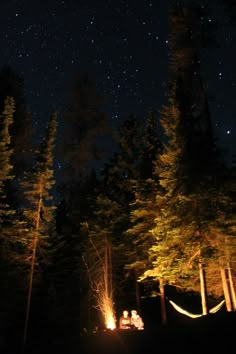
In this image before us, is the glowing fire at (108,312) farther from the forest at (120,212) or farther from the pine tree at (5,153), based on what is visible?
the pine tree at (5,153)

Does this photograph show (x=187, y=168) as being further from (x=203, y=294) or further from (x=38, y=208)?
(x=38, y=208)

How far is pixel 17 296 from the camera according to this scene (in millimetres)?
23375

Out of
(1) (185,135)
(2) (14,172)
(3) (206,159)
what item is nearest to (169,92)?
(1) (185,135)

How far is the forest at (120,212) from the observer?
17.4 m

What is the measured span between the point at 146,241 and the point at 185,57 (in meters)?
10.4

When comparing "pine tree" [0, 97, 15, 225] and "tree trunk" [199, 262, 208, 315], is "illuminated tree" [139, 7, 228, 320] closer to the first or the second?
"tree trunk" [199, 262, 208, 315]

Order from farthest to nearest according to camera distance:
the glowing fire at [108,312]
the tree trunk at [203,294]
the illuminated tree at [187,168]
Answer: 1. the glowing fire at [108,312]
2. the illuminated tree at [187,168]
3. the tree trunk at [203,294]

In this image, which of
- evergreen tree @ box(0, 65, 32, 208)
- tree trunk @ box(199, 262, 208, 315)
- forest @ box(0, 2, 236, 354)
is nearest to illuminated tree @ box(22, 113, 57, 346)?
forest @ box(0, 2, 236, 354)

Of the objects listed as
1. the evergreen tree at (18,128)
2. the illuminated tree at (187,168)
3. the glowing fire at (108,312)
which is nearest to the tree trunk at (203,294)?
the illuminated tree at (187,168)

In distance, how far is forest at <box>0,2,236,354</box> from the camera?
683 inches

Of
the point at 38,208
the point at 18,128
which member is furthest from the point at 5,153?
the point at 18,128

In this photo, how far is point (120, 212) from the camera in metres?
26.5

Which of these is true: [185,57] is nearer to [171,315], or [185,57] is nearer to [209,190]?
[209,190]

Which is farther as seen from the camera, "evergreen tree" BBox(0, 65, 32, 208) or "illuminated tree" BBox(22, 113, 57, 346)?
"evergreen tree" BBox(0, 65, 32, 208)
